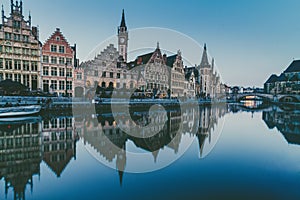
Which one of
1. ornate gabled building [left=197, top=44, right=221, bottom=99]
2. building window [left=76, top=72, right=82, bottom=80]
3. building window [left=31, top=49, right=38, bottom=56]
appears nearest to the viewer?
building window [left=31, top=49, right=38, bottom=56]

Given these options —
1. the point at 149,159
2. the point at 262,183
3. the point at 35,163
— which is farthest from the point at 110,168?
the point at 262,183

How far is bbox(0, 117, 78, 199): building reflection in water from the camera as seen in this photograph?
19.4 feet

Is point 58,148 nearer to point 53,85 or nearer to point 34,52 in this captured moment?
point 53,85

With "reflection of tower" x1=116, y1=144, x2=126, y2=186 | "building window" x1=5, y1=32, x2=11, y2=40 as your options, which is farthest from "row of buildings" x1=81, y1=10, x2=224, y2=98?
"reflection of tower" x1=116, y1=144, x2=126, y2=186

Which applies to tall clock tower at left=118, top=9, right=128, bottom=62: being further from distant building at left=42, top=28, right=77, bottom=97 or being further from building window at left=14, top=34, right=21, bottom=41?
building window at left=14, top=34, right=21, bottom=41

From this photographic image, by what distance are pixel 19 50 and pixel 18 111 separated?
52.7 feet

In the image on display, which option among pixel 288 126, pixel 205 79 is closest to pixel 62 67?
pixel 288 126

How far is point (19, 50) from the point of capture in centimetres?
2955

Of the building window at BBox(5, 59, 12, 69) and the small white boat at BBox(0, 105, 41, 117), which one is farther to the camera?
the building window at BBox(5, 59, 12, 69)

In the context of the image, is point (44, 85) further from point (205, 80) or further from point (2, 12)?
point (205, 80)

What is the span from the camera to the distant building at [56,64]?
31.8 m

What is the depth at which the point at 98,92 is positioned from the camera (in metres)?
34.4

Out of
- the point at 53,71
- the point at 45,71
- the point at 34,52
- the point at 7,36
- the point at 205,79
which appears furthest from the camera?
the point at 205,79

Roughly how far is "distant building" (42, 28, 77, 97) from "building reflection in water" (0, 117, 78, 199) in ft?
66.4
